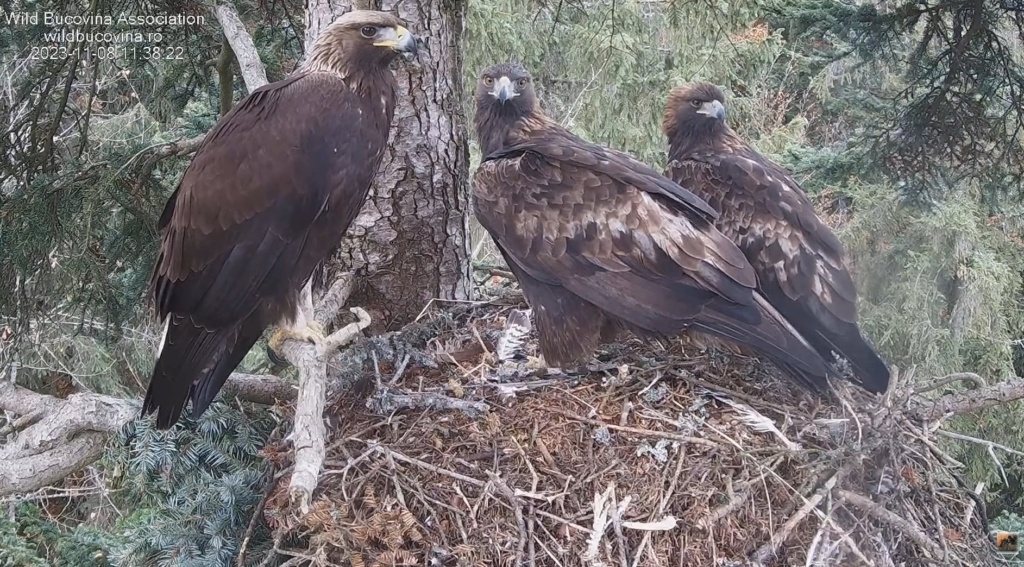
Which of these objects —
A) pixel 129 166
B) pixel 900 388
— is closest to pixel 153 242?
pixel 129 166

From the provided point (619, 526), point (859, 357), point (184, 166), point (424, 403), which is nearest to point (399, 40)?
point (424, 403)

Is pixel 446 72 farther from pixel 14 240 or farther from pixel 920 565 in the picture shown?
pixel 920 565

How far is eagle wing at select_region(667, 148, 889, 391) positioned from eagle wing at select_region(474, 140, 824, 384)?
50cm

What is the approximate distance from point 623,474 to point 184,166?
3.72 m

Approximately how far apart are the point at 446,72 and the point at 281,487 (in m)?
2.24

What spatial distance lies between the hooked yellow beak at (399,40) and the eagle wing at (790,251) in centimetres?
178

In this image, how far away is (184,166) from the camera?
548 cm

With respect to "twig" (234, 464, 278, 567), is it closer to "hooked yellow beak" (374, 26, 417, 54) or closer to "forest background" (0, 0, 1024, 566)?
"forest background" (0, 0, 1024, 566)

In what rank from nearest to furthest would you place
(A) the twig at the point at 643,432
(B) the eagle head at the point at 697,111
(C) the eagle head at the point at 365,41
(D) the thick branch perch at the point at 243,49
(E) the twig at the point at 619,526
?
(E) the twig at the point at 619,526 → (A) the twig at the point at 643,432 → (C) the eagle head at the point at 365,41 → (D) the thick branch perch at the point at 243,49 → (B) the eagle head at the point at 697,111

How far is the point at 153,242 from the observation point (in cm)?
459

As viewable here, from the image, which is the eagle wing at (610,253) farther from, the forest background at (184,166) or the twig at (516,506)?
the twig at (516,506)

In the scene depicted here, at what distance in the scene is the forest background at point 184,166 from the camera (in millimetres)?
3727

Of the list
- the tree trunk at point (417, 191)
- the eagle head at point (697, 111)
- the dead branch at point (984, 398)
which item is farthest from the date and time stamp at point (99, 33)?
the dead branch at point (984, 398)

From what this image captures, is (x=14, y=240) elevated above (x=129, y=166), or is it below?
below
